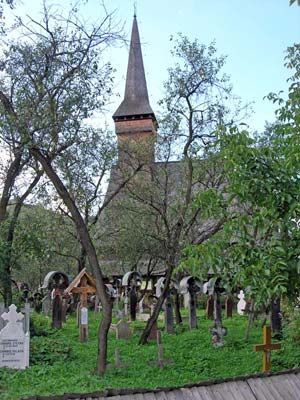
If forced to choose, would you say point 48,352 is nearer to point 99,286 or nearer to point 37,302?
point 99,286

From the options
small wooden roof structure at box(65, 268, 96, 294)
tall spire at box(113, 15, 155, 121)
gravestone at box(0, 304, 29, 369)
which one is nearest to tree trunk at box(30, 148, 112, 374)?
gravestone at box(0, 304, 29, 369)

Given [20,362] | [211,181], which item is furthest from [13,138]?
[211,181]

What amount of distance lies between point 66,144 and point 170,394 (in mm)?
8741

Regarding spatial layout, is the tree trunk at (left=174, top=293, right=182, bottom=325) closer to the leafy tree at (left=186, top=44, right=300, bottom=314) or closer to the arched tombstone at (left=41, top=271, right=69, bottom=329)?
the arched tombstone at (left=41, top=271, right=69, bottom=329)

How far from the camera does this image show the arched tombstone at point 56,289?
15.5 m

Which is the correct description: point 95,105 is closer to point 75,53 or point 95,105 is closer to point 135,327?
point 75,53

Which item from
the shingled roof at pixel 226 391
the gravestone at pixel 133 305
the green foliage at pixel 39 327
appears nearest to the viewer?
the shingled roof at pixel 226 391

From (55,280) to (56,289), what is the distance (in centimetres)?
34

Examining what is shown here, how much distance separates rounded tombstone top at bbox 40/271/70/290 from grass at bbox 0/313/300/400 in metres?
2.07

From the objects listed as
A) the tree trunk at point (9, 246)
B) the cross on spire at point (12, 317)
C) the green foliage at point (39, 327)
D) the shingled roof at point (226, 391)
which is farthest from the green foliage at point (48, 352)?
the shingled roof at point (226, 391)

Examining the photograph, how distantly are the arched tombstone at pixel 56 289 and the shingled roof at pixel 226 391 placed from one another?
39.5 ft

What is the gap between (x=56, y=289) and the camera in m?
16.2

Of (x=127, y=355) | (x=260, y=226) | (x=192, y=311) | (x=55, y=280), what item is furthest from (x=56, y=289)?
(x=260, y=226)

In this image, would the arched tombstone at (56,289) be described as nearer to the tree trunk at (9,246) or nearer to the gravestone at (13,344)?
the tree trunk at (9,246)
